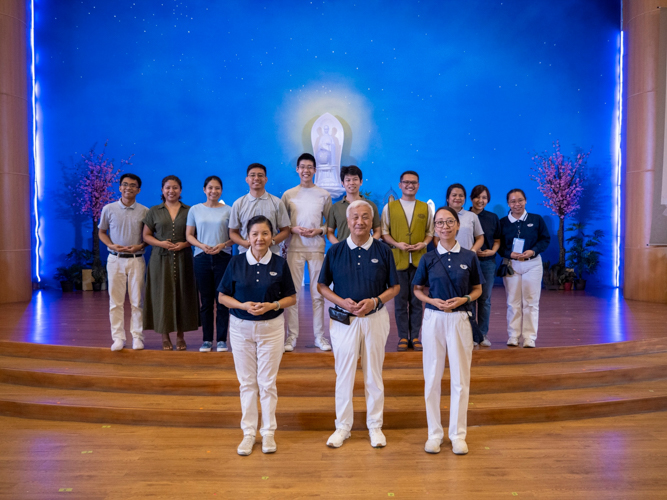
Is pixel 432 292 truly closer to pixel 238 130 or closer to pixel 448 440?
pixel 448 440

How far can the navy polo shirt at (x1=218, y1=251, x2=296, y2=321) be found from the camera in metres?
2.90

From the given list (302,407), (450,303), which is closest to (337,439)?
(302,407)

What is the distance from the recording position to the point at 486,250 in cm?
418

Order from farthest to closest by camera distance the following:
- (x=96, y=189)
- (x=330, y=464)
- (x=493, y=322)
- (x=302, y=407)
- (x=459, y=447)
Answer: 1. (x=96, y=189)
2. (x=493, y=322)
3. (x=302, y=407)
4. (x=459, y=447)
5. (x=330, y=464)

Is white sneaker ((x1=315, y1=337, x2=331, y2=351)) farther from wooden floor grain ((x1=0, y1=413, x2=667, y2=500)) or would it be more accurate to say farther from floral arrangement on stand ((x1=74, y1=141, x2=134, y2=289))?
floral arrangement on stand ((x1=74, y1=141, x2=134, y2=289))

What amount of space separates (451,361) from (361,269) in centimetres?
70

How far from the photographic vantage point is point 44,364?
3990 millimetres

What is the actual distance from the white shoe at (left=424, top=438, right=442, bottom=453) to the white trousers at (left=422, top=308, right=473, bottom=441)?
0.02 m

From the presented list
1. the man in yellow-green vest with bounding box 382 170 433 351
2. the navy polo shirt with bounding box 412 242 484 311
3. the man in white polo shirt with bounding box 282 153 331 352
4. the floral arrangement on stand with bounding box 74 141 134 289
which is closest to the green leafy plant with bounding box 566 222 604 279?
the man in yellow-green vest with bounding box 382 170 433 351

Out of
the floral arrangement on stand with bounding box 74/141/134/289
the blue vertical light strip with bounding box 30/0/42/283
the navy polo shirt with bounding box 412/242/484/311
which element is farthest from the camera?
the blue vertical light strip with bounding box 30/0/42/283

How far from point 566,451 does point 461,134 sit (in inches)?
271

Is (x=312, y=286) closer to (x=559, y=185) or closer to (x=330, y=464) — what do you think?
(x=330, y=464)

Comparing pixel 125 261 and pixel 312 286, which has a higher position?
pixel 125 261

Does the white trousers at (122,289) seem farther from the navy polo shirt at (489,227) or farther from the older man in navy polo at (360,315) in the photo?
the navy polo shirt at (489,227)
